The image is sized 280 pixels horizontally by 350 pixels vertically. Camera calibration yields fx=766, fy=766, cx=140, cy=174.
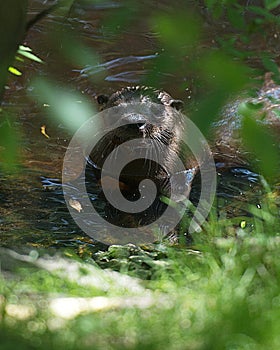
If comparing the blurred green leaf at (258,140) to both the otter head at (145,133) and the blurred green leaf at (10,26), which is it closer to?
the blurred green leaf at (10,26)

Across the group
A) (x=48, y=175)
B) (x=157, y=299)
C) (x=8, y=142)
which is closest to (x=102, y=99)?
(x=48, y=175)

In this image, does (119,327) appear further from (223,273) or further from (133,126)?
(133,126)

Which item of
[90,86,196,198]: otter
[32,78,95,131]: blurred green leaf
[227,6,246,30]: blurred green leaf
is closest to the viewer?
[32,78,95,131]: blurred green leaf

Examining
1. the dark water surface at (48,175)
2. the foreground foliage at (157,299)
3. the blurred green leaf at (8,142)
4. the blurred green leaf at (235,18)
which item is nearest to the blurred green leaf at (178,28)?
the blurred green leaf at (235,18)

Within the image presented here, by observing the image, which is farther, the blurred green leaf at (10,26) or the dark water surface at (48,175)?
the dark water surface at (48,175)

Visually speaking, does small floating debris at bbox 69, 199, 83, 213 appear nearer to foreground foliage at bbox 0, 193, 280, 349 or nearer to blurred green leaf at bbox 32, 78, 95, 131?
foreground foliage at bbox 0, 193, 280, 349

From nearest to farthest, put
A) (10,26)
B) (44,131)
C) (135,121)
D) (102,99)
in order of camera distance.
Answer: (10,26), (135,121), (102,99), (44,131)

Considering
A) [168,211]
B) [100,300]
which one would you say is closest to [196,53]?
[100,300]

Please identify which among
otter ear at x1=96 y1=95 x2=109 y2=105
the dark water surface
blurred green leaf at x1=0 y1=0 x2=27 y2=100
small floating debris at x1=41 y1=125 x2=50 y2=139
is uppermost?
blurred green leaf at x1=0 y1=0 x2=27 y2=100

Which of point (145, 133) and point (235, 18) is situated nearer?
point (235, 18)

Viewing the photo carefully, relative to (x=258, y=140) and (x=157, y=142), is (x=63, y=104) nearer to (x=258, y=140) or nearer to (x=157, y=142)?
(x=258, y=140)

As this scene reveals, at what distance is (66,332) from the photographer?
223 centimetres

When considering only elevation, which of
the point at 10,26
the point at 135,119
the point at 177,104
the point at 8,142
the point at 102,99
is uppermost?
the point at 10,26

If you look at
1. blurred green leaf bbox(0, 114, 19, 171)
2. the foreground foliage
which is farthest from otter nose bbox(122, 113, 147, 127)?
blurred green leaf bbox(0, 114, 19, 171)
